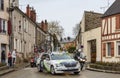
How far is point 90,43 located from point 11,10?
50.5 ft

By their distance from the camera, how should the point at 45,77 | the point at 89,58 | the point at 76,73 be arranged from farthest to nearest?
the point at 89,58, the point at 76,73, the point at 45,77

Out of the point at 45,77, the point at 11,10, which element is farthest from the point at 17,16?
the point at 45,77

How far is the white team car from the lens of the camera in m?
27.4

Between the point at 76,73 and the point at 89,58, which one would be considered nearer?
the point at 76,73

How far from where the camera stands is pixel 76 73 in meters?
28.4

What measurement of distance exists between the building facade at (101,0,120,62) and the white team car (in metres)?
17.5

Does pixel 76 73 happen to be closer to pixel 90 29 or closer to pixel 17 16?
pixel 17 16

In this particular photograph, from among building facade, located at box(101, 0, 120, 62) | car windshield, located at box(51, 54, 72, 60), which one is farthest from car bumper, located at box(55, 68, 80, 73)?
building facade, located at box(101, 0, 120, 62)

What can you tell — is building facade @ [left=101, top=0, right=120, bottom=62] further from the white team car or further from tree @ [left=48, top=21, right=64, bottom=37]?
tree @ [left=48, top=21, right=64, bottom=37]

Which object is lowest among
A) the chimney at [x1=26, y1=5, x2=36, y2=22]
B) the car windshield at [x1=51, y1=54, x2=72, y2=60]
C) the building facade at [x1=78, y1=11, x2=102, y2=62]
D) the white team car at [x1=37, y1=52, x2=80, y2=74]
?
the white team car at [x1=37, y1=52, x2=80, y2=74]

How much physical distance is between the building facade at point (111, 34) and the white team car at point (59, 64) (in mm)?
17454

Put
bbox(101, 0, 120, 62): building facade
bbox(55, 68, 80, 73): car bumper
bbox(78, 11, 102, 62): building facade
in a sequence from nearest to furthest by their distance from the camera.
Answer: bbox(55, 68, 80, 73): car bumper → bbox(101, 0, 120, 62): building facade → bbox(78, 11, 102, 62): building facade

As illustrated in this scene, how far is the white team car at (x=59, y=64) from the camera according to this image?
27.4 meters

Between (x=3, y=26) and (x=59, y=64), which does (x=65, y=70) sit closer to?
(x=59, y=64)
